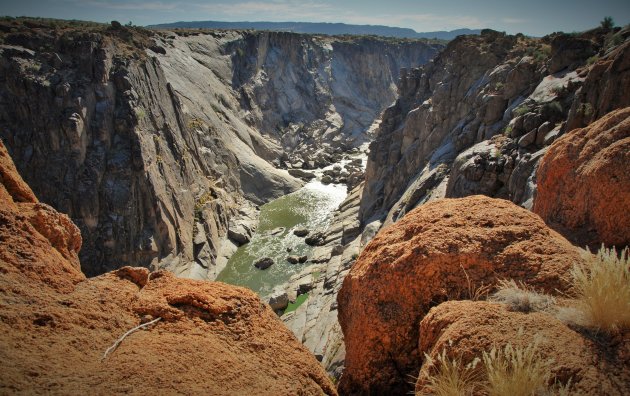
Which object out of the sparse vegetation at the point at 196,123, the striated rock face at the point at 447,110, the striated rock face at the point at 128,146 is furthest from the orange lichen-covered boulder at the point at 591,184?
the sparse vegetation at the point at 196,123

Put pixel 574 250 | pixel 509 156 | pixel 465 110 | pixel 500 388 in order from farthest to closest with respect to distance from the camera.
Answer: pixel 465 110, pixel 509 156, pixel 574 250, pixel 500 388

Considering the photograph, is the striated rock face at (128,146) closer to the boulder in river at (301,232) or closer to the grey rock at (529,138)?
the boulder in river at (301,232)

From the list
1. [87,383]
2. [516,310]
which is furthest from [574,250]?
[87,383]

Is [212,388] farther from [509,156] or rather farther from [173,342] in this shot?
[509,156]

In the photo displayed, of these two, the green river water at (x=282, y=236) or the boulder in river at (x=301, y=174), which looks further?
the boulder in river at (x=301, y=174)

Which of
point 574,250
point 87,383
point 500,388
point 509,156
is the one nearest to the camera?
point 500,388
